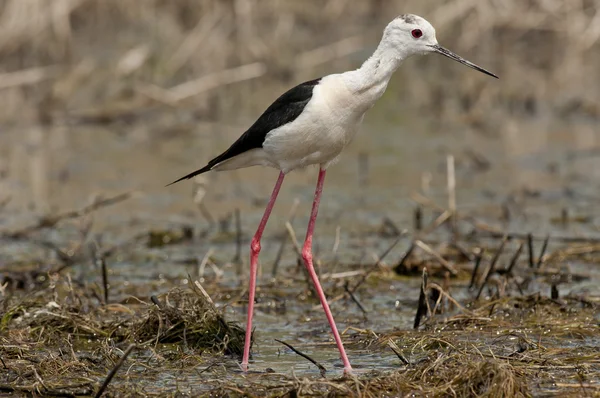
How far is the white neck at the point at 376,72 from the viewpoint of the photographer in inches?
217

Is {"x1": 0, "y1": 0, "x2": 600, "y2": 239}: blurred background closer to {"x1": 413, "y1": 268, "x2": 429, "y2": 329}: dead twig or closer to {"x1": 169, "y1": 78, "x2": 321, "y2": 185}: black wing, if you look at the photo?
{"x1": 169, "y1": 78, "x2": 321, "y2": 185}: black wing

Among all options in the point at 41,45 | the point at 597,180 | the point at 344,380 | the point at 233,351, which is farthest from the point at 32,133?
the point at 344,380

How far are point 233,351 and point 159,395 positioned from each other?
2.91ft

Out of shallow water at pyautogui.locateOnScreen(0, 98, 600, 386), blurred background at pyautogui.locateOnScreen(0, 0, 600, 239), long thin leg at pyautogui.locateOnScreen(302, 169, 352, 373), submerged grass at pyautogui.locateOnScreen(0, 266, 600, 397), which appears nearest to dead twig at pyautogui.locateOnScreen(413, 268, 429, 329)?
submerged grass at pyautogui.locateOnScreen(0, 266, 600, 397)

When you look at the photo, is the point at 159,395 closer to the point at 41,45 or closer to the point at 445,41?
the point at 41,45

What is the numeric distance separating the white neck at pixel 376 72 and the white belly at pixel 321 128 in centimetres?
6

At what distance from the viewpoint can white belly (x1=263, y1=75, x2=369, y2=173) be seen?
5.55 meters

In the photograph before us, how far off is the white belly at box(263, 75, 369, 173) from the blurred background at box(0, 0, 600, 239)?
8.18ft

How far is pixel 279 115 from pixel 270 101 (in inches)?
290

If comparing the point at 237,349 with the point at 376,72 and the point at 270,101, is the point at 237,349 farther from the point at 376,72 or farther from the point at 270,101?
the point at 270,101

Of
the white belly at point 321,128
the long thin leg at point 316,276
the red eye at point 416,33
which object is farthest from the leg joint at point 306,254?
the red eye at point 416,33

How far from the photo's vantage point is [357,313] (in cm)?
670

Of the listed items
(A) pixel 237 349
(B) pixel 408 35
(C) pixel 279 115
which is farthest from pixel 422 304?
(B) pixel 408 35

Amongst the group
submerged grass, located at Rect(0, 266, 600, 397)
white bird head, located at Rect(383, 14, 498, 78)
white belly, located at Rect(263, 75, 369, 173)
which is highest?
white bird head, located at Rect(383, 14, 498, 78)
